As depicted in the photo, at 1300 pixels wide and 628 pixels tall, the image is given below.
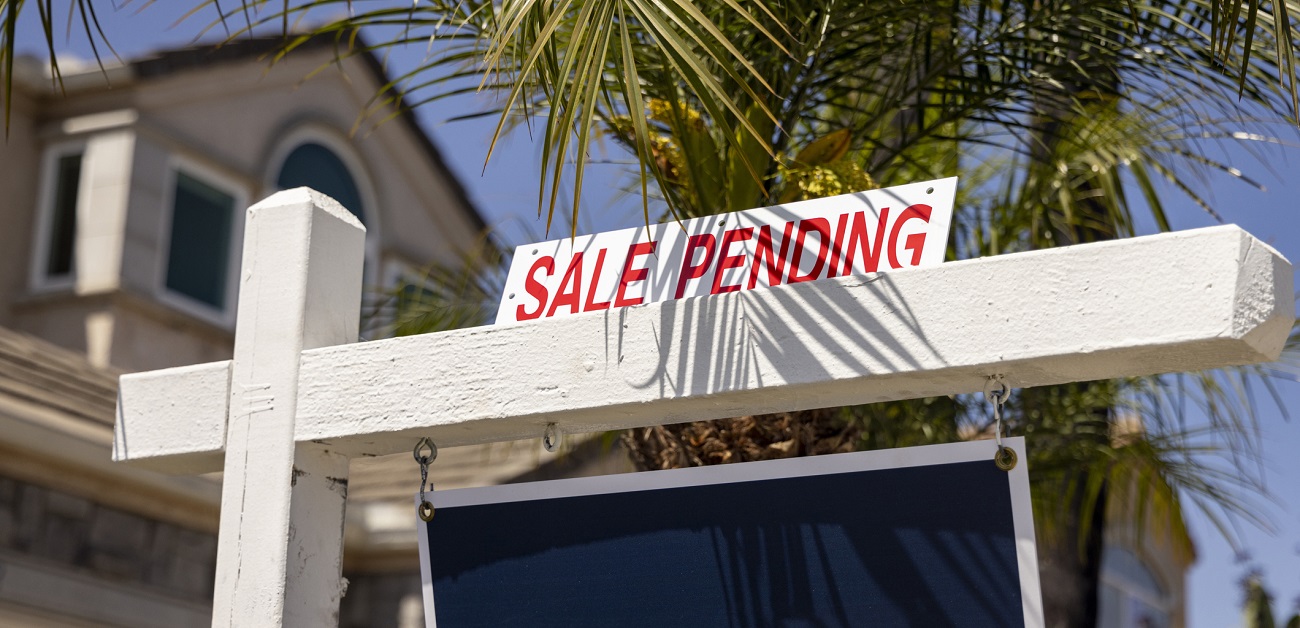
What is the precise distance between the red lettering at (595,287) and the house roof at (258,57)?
18.8 feet

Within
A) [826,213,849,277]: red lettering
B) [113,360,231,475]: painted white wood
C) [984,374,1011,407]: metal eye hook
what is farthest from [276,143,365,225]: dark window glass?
[984,374,1011,407]: metal eye hook

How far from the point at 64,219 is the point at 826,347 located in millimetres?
9494

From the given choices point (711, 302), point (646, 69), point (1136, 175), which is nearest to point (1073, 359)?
point (711, 302)

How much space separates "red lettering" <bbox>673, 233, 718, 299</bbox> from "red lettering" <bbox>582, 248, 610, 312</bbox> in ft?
0.59

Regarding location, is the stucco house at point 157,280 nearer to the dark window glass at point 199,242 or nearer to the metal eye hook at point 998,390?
the dark window glass at point 199,242

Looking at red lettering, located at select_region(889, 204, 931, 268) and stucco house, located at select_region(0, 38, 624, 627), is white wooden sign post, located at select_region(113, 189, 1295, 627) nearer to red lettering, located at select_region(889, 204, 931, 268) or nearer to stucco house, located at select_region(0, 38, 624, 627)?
red lettering, located at select_region(889, 204, 931, 268)

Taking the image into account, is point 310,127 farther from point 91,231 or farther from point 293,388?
point 293,388

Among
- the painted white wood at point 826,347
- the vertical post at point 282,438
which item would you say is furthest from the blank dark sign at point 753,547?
the vertical post at point 282,438

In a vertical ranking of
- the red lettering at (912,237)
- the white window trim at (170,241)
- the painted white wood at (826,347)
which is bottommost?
the painted white wood at (826,347)

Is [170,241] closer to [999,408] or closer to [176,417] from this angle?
[176,417]

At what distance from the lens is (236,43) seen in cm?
1156

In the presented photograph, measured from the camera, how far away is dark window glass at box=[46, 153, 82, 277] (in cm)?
1044

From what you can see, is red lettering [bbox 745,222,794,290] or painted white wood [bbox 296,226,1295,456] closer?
painted white wood [bbox 296,226,1295,456]

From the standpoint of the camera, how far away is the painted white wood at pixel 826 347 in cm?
236
